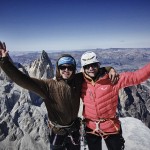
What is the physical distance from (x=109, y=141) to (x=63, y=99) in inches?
90.1

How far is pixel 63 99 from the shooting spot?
7762 millimetres

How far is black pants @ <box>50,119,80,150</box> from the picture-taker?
325 inches

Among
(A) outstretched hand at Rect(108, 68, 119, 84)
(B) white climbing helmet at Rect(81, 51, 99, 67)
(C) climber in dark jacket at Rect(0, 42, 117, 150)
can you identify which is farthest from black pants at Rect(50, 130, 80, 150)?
(B) white climbing helmet at Rect(81, 51, 99, 67)

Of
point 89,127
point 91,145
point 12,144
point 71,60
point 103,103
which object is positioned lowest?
point 12,144

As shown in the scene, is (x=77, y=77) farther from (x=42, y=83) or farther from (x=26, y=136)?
(x=26, y=136)

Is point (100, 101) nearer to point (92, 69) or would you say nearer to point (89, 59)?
point (92, 69)

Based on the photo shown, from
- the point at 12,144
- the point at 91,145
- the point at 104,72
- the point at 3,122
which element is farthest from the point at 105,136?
the point at 3,122

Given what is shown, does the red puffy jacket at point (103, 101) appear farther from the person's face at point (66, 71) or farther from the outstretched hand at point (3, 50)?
the outstretched hand at point (3, 50)

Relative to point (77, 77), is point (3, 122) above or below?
below

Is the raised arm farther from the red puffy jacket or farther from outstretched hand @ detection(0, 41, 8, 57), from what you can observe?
the red puffy jacket

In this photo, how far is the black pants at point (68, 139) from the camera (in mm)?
8250

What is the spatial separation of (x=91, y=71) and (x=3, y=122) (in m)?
161

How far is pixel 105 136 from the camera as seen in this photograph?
8359 mm

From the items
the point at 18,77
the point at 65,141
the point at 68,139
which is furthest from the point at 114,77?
the point at 18,77
